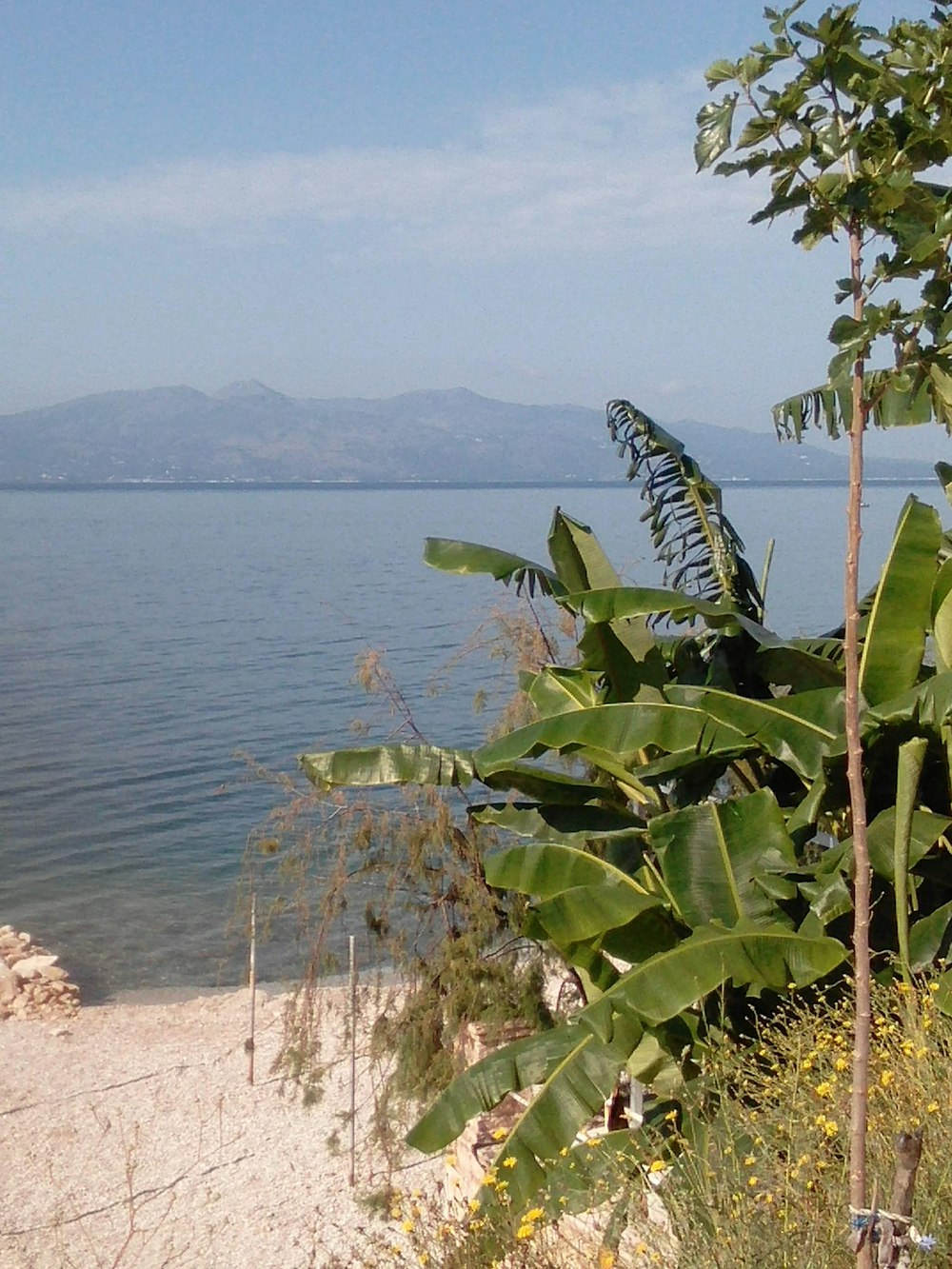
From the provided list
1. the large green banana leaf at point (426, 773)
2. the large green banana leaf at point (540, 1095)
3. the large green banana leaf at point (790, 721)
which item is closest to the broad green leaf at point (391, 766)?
the large green banana leaf at point (426, 773)

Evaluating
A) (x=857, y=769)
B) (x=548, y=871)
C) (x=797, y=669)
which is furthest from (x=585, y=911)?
(x=857, y=769)

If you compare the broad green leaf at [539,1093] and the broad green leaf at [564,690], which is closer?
the broad green leaf at [539,1093]

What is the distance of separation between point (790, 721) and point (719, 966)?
5.13 feet

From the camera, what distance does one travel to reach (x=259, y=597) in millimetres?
64312

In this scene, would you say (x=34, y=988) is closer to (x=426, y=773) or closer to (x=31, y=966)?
(x=31, y=966)

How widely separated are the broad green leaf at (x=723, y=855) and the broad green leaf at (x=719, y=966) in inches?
21.7

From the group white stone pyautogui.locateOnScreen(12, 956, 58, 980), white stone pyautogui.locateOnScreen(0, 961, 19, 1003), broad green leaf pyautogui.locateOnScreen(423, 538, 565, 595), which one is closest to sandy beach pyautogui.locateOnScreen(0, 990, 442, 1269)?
white stone pyautogui.locateOnScreen(0, 961, 19, 1003)

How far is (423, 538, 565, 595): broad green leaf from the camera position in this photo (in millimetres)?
7949

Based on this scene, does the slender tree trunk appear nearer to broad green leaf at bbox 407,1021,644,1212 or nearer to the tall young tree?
the tall young tree

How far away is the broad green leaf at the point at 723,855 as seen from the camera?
664 cm

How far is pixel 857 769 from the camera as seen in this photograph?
12.8ft

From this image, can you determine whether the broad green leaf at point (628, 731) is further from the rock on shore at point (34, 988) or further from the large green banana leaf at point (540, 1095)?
the rock on shore at point (34, 988)

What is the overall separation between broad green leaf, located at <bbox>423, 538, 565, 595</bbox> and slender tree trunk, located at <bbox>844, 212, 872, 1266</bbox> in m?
4.12

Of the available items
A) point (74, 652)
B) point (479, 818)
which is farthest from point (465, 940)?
point (74, 652)
